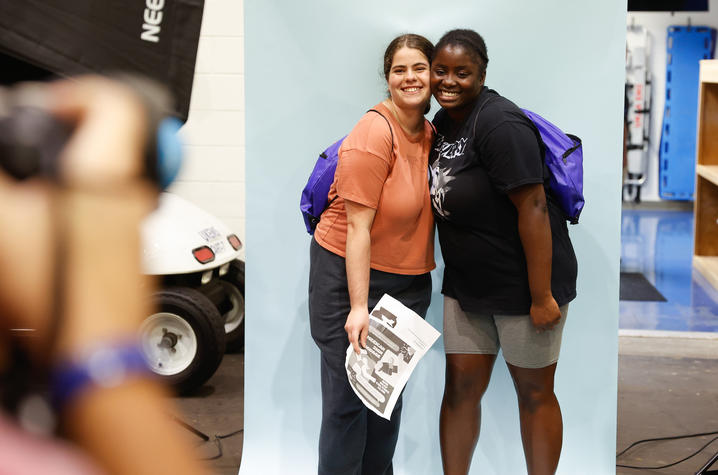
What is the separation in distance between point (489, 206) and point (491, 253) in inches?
5.3

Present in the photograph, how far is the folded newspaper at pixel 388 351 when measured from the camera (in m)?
2.16

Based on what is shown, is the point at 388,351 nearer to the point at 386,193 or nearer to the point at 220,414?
the point at 386,193

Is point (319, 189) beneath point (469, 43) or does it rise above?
beneath

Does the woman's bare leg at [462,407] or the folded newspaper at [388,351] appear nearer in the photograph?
the folded newspaper at [388,351]

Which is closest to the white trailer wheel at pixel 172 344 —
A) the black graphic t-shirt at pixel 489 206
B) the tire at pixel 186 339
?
the tire at pixel 186 339

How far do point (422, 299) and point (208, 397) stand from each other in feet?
6.62

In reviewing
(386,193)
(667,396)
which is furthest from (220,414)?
(667,396)

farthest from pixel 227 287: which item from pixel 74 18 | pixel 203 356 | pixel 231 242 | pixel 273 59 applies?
pixel 74 18

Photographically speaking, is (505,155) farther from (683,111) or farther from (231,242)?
(683,111)

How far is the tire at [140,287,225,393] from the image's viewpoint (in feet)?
12.7

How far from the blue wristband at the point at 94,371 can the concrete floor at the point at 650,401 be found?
110 inches

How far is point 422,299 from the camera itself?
232cm

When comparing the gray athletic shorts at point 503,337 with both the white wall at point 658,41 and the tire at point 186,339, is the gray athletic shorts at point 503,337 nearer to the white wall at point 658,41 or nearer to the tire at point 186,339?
the tire at point 186,339

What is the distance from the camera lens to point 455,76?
6.66 feet
